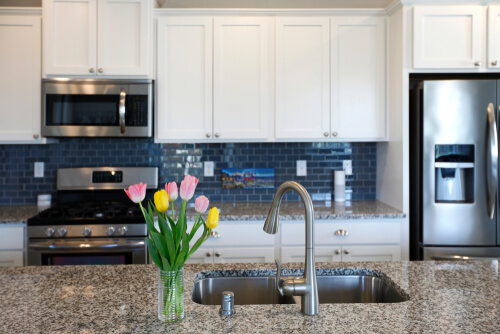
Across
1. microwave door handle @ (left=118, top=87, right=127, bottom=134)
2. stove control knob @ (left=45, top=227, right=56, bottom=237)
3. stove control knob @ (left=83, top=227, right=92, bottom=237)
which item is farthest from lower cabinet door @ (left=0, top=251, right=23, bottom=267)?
microwave door handle @ (left=118, top=87, right=127, bottom=134)

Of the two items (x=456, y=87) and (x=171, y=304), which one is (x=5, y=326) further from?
(x=456, y=87)

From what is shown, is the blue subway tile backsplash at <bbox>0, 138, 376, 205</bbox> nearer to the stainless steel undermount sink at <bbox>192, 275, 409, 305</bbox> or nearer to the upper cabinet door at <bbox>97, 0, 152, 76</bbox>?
the upper cabinet door at <bbox>97, 0, 152, 76</bbox>

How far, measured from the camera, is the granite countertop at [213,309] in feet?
3.84

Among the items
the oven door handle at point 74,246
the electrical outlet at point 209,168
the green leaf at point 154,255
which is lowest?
the oven door handle at point 74,246

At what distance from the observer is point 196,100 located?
3268 mm

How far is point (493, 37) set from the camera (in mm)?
3051

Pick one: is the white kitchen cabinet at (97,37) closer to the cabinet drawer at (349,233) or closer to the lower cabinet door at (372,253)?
the cabinet drawer at (349,233)

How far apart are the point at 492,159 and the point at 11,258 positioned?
3.09 meters

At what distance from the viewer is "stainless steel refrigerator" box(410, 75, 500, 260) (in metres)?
2.94

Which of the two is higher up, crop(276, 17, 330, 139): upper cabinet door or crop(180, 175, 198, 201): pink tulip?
crop(276, 17, 330, 139): upper cabinet door

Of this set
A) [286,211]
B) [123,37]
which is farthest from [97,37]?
[286,211]

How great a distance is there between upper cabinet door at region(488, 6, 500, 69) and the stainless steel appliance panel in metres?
0.22

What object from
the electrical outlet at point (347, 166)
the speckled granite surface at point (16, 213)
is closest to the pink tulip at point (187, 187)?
the speckled granite surface at point (16, 213)

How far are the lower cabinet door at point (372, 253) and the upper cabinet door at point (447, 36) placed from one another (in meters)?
1.23
